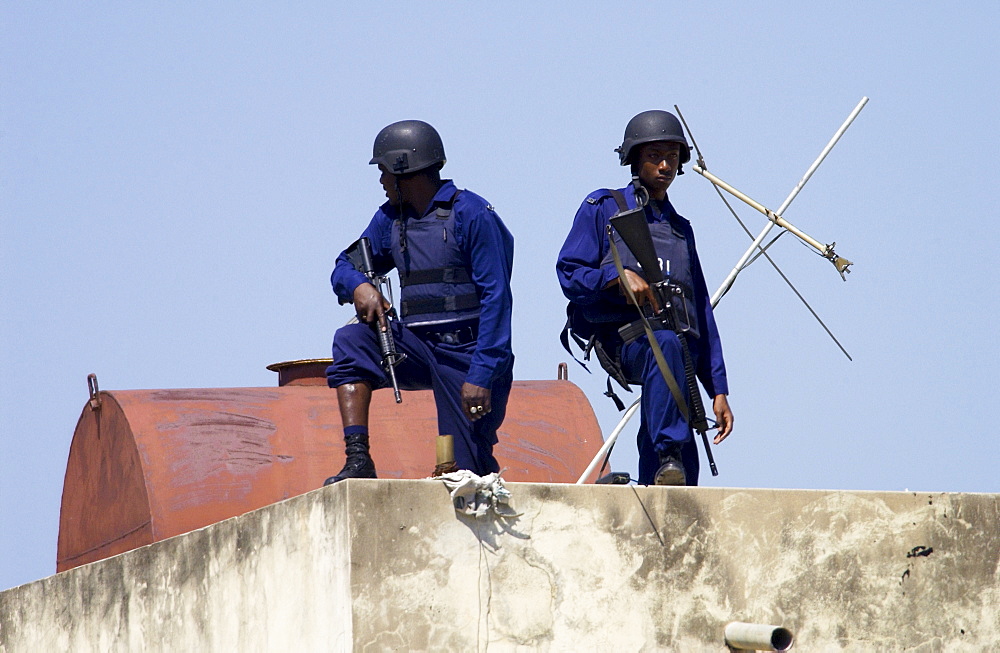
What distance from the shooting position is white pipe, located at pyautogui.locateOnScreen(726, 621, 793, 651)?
595cm

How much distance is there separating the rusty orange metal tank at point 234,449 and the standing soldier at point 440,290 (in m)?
2.39

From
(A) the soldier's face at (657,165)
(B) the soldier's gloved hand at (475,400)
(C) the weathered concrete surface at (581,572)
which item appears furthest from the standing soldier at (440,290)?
(C) the weathered concrete surface at (581,572)

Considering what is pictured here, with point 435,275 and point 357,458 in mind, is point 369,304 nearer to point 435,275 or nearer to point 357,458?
point 435,275

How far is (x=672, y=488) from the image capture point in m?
6.11

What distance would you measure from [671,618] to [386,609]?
1.18 m

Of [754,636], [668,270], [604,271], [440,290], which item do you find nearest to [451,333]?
[440,290]

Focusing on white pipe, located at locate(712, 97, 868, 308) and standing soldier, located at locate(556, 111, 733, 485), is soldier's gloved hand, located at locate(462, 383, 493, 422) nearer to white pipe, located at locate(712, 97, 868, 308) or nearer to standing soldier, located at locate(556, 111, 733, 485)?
standing soldier, located at locate(556, 111, 733, 485)

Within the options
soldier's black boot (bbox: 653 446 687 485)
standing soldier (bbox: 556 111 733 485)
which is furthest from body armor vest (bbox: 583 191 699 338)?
soldier's black boot (bbox: 653 446 687 485)

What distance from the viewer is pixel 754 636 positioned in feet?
19.5

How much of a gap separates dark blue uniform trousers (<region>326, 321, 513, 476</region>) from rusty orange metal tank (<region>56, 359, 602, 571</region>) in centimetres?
235

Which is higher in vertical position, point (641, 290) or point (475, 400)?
point (641, 290)

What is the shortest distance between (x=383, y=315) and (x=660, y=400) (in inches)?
49.4

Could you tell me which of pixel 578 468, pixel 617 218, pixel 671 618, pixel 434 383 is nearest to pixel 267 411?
pixel 578 468

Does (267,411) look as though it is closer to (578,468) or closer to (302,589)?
(578,468)
